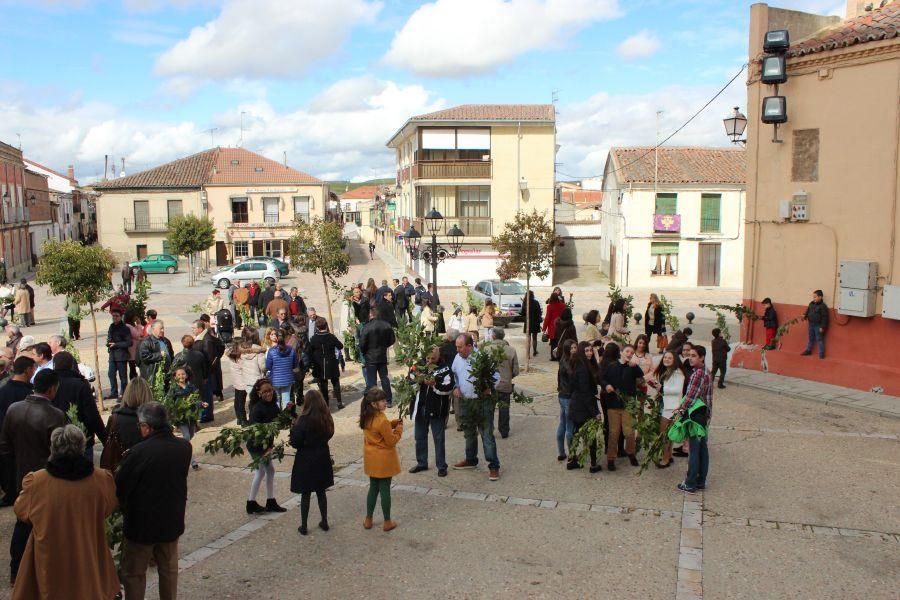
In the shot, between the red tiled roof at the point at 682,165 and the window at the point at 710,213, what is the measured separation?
791 mm

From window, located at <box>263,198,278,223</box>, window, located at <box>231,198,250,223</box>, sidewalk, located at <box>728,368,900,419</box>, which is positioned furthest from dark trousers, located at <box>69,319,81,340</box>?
window, located at <box>231,198,250,223</box>

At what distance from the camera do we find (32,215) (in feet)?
171

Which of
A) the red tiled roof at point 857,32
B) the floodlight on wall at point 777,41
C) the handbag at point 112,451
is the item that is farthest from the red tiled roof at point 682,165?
the handbag at point 112,451

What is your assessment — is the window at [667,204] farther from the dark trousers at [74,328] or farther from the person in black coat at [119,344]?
the person in black coat at [119,344]

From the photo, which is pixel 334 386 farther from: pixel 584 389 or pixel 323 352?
pixel 584 389

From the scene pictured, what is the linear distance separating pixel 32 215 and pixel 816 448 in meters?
53.5

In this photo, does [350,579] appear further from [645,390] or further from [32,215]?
[32,215]

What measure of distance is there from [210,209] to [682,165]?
2963 centimetres

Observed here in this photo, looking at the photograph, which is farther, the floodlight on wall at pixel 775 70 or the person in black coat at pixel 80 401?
the floodlight on wall at pixel 775 70

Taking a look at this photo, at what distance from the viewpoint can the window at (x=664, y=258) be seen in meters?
36.8

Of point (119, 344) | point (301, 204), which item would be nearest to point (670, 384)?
point (119, 344)

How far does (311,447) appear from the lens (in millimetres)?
6965

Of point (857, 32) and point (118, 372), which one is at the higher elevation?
point (857, 32)

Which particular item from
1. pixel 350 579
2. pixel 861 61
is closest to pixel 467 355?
pixel 350 579
